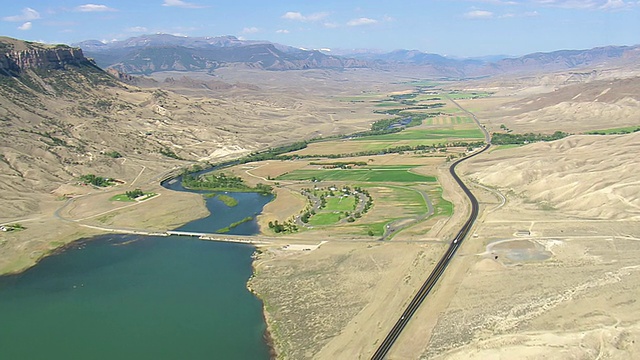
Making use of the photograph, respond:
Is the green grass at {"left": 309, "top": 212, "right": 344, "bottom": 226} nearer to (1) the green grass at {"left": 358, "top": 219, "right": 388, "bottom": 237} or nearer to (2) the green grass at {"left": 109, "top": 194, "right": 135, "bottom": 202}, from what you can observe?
(1) the green grass at {"left": 358, "top": 219, "right": 388, "bottom": 237}

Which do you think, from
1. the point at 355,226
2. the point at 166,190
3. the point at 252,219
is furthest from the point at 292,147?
the point at 355,226

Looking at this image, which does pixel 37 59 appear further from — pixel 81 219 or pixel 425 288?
pixel 425 288

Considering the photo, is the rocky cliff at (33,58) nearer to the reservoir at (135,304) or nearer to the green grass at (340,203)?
the reservoir at (135,304)

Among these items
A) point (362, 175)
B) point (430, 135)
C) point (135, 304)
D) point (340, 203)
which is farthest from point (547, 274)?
point (430, 135)

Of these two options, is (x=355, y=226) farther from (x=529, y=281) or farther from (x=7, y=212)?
(x=7, y=212)

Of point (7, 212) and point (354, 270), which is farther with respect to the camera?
point (7, 212)

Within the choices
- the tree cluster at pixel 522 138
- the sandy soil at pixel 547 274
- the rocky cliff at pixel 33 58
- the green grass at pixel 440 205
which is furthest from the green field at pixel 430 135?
the rocky cliff at pixel 33 58
